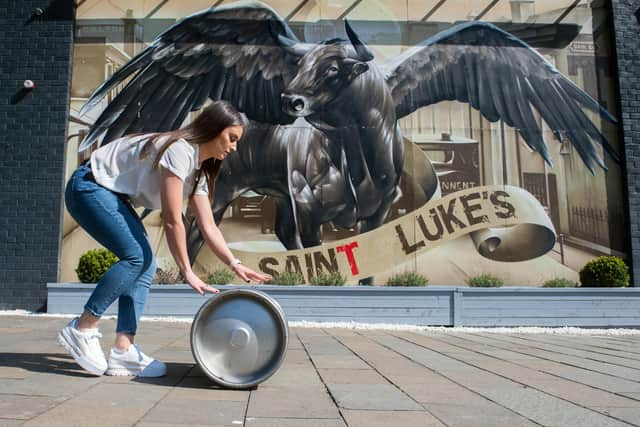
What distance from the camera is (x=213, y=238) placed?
2621 millimetres

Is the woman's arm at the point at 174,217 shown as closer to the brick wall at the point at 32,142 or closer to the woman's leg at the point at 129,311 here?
the woman's leg at the point at 129,311

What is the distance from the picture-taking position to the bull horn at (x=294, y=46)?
855 centimetres

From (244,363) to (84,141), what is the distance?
7030mm

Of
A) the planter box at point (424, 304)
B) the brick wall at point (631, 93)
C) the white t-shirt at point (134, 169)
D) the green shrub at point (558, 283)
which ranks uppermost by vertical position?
the brick wall at point (631, 93)

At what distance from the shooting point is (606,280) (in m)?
7.34

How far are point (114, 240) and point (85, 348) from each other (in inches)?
22.0

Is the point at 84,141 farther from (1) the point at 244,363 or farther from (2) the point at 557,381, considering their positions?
(2) the point at 557,381

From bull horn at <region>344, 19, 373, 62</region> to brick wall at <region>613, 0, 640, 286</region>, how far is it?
4214 millimetres

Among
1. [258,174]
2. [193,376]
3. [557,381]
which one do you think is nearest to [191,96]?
[258,174]

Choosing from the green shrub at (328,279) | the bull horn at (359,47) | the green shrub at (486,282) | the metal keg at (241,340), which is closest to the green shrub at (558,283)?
the green shrub at (486,282)

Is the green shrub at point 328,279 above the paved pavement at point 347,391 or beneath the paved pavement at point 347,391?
above

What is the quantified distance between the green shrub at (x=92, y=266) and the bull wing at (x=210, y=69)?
2.32 meters

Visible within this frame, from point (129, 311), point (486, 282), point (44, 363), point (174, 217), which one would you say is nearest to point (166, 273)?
point (486, 282)

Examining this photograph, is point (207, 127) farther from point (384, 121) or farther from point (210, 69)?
point (210, 69)
